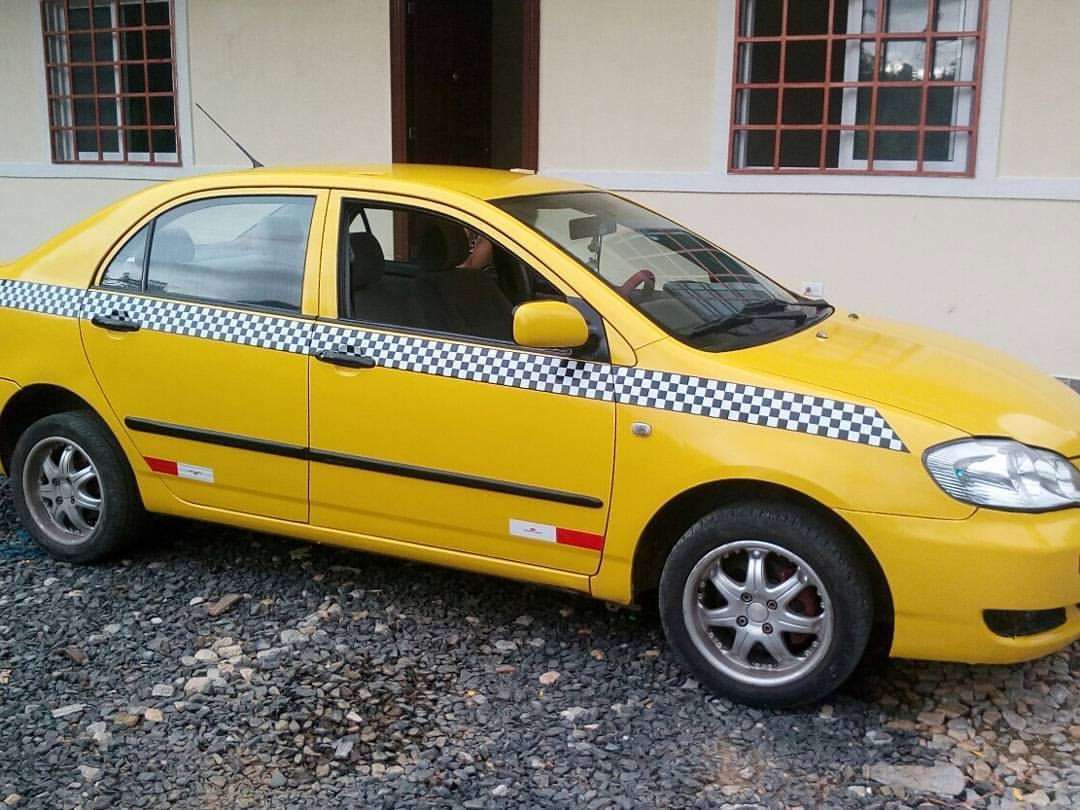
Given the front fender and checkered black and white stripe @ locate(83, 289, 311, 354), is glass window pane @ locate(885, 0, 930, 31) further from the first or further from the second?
the front fender

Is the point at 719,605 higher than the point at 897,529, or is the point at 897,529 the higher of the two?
the point at 897,529

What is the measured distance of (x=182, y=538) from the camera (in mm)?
4887

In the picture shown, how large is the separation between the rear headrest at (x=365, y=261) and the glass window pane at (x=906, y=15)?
14.6ft

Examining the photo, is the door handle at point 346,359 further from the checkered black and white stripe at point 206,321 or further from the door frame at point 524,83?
the door frame at point 524,83

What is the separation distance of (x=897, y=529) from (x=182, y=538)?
300 cm

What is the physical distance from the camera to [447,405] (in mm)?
3777

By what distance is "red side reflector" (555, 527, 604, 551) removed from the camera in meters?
3.64

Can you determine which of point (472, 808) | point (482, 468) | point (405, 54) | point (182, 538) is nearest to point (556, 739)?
point (472, 808)

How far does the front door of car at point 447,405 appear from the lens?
364 centimetres

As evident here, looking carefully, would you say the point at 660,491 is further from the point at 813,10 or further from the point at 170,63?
the point at 170,63

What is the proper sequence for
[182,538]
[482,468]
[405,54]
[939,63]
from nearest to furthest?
[482,468], [182,538], [939,63], [405,54]

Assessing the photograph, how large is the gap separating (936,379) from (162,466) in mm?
2763

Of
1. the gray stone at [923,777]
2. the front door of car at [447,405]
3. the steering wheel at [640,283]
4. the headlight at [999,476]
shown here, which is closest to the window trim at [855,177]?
the steering wheel at [640,283]

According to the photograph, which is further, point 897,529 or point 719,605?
point 719,605
